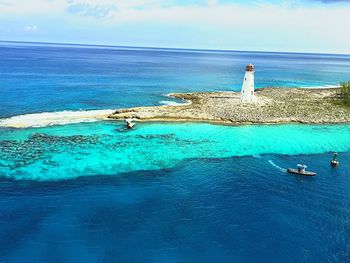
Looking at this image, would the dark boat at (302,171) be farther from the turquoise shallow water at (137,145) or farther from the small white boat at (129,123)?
the small white boat at (129,123)

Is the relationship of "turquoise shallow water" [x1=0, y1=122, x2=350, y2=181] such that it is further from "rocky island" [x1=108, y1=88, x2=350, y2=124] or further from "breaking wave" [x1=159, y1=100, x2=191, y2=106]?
"breaking wave" [x1=159, y1=100, x2=191, y2=106]

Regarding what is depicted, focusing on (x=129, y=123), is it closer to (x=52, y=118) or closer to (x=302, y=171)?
(x=52, y=118)

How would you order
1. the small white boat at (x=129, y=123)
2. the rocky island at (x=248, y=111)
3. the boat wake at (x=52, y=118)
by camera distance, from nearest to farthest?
the small white boat at (x=129, y=123), the boat wake at (x=52, y=118), the rocky island at (x=248, y=111)

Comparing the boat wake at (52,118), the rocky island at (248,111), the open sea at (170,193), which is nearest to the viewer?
the open sea at (170,193)

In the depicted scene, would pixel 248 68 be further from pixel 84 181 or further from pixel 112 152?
pixel 84 181

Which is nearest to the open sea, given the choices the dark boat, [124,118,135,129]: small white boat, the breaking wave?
the dark boat

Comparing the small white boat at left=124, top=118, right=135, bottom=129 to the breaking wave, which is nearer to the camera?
the small white boat at left=124, top=118, right=135, bottom=129

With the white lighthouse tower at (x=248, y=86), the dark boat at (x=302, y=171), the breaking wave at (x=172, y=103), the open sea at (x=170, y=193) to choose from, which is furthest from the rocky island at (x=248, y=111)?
the dark boat at (x=302, y=171)
